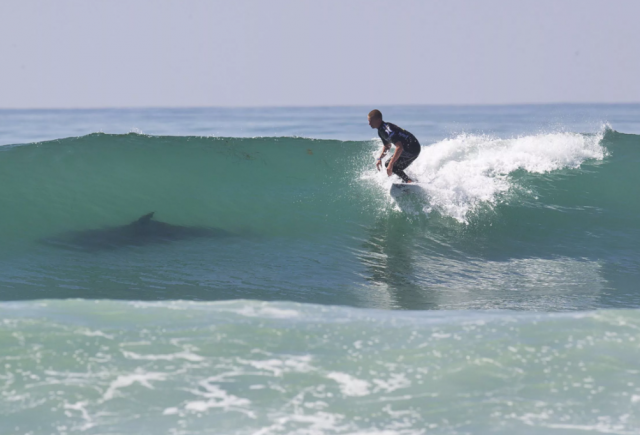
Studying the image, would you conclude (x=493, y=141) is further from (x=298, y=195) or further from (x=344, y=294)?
(x=344, y=294)

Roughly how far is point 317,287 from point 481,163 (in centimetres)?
609

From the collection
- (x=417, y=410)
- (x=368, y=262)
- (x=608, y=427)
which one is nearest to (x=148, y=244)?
(x=368, y=262)

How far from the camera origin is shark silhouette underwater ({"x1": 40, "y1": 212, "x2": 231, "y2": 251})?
9.65 m

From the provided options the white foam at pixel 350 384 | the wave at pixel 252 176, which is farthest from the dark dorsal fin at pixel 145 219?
the white foam at pixel 350 384

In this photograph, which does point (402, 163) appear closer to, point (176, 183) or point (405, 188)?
point (405, 188)

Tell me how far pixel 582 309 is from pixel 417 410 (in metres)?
3.43

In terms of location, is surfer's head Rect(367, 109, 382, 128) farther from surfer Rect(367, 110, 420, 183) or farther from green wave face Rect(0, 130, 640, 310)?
green wave face Rect(0, 130, 640, 310)

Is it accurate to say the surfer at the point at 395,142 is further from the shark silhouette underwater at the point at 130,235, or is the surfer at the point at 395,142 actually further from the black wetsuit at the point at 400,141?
the shark silhouette underwater at the point at 130,235

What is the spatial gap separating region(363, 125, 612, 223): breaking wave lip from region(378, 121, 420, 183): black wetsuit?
2.16 ft

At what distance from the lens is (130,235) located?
1000 cm

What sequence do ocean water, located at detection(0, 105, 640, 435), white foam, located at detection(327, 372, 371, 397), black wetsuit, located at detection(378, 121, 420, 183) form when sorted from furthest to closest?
black wetsuit, located at detection(378, 121, 420, 183)
white foam, located at detection(327, 372, 371, 397)
ocean water, located at detection(0, 105, 640, 435)

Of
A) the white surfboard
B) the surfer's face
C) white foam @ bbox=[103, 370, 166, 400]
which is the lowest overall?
white foam @ bbox=[103, 370, 166, 400]

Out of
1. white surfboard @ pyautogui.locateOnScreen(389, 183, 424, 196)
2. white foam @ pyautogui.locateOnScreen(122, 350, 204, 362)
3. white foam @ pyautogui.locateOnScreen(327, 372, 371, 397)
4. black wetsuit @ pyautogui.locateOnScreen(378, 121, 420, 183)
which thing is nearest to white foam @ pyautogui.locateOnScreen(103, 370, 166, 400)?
white foam @ pyautogui.locateOnScreen(122, 350, 204, 362)

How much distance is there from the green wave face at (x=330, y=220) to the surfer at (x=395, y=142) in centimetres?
79
